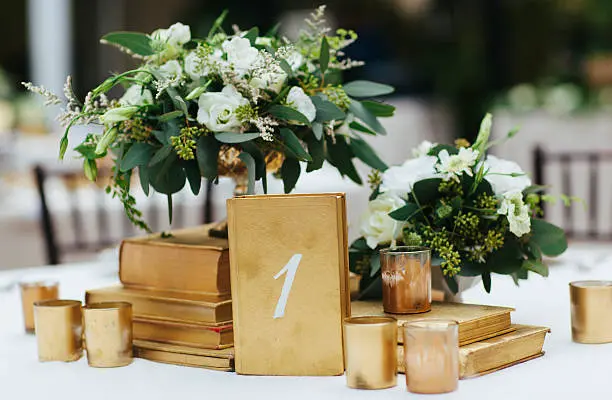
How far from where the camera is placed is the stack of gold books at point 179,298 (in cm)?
102

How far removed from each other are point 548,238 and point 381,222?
0.21m

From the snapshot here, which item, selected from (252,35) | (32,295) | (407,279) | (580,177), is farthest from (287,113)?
(580,177)

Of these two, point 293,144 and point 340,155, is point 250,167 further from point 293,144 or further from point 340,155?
point 340,155

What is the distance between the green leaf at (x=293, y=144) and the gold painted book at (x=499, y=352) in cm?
26

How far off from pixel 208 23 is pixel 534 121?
12.1ft

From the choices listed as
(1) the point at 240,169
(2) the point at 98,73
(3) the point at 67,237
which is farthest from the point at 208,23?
(1) the point at 240,169

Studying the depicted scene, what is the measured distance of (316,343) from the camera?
0.93 metres

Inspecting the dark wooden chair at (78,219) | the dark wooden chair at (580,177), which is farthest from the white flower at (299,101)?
the dark wooden chair at (580,177)

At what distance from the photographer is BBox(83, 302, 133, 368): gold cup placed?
1.02 meters

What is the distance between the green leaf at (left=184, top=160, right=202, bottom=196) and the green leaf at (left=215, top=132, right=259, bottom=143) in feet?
0.21

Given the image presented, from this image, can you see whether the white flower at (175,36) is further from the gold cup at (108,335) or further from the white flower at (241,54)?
the gold cup at (108,335)

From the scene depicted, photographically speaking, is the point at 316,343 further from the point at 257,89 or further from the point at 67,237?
the point at 67,237

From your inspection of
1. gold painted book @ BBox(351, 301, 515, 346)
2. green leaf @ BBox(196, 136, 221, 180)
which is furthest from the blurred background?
gold painted book @ BBox(351, 301, 515, 346)

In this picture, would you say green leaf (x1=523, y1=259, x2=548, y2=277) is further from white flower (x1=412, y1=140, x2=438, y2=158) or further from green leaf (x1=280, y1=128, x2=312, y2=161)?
green leaf (x1=280, y1=128, x2=312, y2=161)
